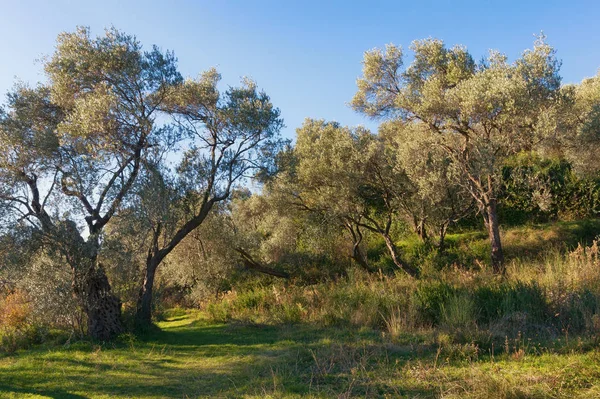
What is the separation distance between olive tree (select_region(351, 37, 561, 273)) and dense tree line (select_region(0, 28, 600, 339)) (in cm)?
6

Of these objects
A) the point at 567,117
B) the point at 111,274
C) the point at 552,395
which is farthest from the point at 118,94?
the point at 567,117

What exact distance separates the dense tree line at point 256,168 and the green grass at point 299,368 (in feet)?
6.74

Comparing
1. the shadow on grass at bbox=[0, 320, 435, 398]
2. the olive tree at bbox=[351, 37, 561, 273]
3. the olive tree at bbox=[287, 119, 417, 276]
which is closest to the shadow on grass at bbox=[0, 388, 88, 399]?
the shadow on grass at bbox=[0, 320, 435, 398]

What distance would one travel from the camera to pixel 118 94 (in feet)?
39.1

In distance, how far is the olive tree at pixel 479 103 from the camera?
537 inches

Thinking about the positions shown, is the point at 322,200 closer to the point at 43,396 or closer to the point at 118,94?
the point at 118,94

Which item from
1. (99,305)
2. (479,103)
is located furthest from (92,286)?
(479,103)

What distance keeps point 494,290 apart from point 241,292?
991cm

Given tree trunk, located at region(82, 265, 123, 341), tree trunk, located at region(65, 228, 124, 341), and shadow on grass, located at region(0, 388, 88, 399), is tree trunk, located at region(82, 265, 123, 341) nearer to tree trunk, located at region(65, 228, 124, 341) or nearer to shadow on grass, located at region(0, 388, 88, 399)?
tree trunk, located at region(65, 228, 124, 341)

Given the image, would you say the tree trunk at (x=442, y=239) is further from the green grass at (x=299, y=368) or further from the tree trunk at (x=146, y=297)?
the tree trunk at (x=146, y=297)

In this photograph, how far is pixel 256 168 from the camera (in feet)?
45.6

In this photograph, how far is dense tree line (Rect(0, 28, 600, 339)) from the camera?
1105 cm

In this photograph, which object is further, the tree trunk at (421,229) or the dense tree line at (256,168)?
the tree trunk at (421,229)

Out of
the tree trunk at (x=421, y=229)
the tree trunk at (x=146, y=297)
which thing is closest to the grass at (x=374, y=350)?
Answer: the tree trunk at (x=146, y=297)
